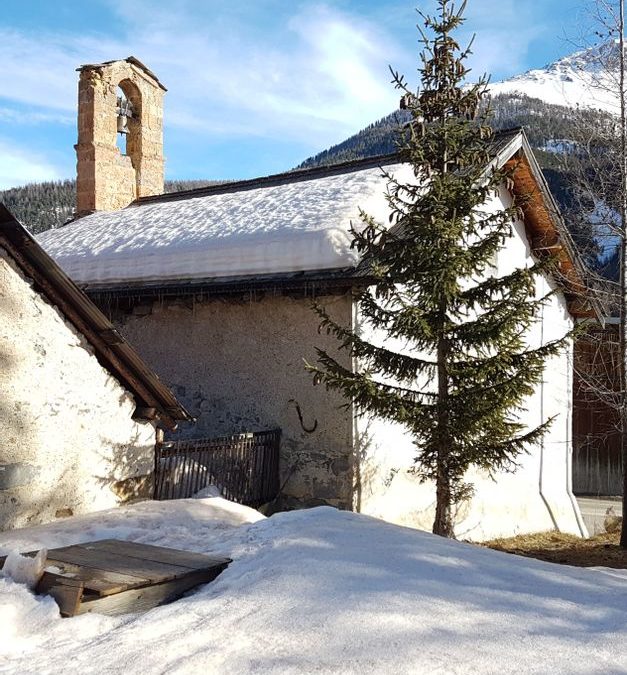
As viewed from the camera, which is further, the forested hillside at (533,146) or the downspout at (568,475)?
the downspout at (568,475)

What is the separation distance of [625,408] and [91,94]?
11460 millimetres

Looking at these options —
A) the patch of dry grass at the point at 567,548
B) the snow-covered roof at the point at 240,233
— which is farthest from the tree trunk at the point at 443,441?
the patch of dry grass at the point at 567,548

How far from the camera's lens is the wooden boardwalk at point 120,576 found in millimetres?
3629

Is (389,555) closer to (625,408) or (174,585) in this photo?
(174,585)

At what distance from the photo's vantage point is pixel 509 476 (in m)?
11.2

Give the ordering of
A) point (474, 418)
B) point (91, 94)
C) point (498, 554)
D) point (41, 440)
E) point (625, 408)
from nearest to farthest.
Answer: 1. point (498, 554)
2. point (41, 440)
3. point (474, 418)
4. point (625, 408)
5. point (91, 94)

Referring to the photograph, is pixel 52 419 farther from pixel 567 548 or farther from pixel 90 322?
pixel 567 548

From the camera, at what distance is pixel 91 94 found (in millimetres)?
14539

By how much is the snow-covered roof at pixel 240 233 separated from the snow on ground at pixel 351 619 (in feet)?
14.6

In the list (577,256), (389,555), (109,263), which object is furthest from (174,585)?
(577,256)

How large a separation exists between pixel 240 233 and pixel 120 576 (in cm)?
613

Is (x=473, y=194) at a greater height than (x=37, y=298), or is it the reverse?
(x=473, y=194)

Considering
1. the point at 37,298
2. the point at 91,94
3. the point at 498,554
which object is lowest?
the point at 498,554

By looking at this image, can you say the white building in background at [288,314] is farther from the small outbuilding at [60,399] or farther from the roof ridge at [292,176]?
the small outbuilding at [60,399]
